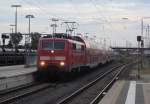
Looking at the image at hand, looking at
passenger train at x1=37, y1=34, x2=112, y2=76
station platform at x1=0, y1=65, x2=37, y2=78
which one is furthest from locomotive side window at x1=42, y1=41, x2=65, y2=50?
station platform at x1=0, y1=65, x2=37, y2=78

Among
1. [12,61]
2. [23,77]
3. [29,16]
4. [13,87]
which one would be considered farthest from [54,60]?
[29,16]

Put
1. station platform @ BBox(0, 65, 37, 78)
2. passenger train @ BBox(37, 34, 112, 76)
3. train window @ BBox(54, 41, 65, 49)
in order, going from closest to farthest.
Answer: passenger train @ BBox(37, 34, 112, 76) → train window @ BBox(54, 41, 65, 49) → station platform @ BBox(0, 65, 37, 78)

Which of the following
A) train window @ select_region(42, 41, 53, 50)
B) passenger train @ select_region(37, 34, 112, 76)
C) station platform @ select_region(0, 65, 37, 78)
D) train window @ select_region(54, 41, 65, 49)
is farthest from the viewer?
station platform @ select_region(0, 65, 37, 78)

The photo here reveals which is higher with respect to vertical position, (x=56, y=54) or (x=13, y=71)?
(x=56, y=54)

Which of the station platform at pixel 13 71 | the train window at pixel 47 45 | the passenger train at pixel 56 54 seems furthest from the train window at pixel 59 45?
the station platform at pixel 13 71

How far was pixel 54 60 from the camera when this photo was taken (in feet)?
99.0

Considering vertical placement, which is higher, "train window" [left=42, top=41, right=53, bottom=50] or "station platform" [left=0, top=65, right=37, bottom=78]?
"train window" [left=42, top=41, right=53, bottom=50]

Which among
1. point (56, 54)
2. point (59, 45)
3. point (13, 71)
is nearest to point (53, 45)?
point (59, 45)

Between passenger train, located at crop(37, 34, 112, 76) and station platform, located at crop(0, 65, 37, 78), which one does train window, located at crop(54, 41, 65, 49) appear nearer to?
passenger train, located at crop(37, 34, 112, 76)

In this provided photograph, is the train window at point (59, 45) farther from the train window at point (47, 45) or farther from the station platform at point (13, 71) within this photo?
the station platform at point (13, 71)

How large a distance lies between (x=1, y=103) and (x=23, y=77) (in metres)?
10.9

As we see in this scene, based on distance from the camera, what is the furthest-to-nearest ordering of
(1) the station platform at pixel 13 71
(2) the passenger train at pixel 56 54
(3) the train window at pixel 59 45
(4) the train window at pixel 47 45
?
1. (1) the station platform at pixel 13 71
2. (4) the train window at pixel 47 45
3. (3) the train window at pixel 59 45
4. (2) the passenger train at pixel 56 54

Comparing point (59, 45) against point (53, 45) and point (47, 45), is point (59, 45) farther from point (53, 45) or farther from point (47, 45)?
point (47, 45)

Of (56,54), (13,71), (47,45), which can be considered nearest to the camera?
(56,54)
